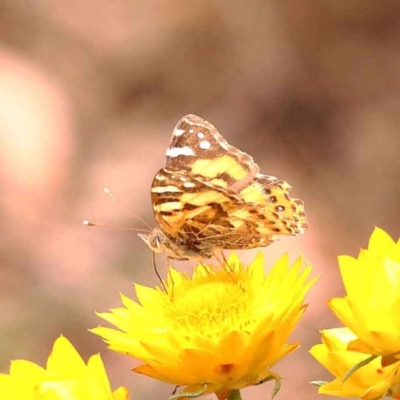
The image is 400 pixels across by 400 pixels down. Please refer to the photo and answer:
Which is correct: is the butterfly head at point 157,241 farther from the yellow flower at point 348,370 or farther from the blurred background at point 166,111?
the blurred background at point 166,111

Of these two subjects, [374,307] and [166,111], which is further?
[166,111]

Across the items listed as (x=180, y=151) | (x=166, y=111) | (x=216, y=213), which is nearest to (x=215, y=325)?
(x=216, y=213)

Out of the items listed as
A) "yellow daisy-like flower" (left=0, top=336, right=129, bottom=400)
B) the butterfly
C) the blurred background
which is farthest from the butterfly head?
the blurred background

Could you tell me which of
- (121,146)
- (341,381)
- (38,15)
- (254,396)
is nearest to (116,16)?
(38,15)

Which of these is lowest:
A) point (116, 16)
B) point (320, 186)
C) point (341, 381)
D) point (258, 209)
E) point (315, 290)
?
point (341, 381)

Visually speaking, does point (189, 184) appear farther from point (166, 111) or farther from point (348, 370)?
point (166, 111)

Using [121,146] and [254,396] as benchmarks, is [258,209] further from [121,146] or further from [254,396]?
[121,146]

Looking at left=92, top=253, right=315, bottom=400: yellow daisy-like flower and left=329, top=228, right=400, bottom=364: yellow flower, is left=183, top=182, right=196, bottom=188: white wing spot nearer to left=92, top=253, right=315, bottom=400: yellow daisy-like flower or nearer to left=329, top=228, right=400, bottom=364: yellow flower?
left=92, top=253, right=315, bottom=400: yellow daisy-like flower

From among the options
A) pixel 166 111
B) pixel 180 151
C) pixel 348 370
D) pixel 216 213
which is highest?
pixel 166 111
